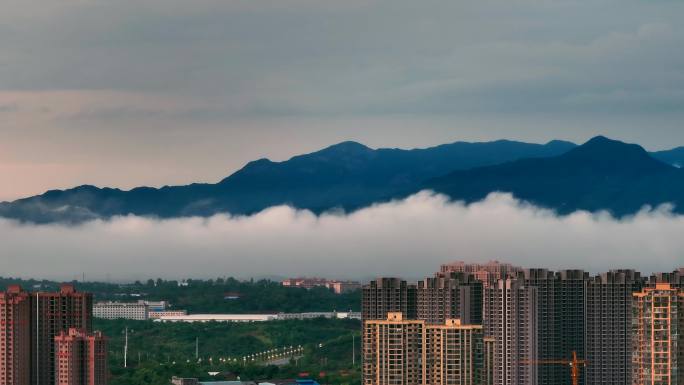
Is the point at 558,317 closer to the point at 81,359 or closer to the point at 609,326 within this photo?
the point at 609,326

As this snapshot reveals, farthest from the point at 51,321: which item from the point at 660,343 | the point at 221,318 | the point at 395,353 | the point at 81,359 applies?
the point at 221,318

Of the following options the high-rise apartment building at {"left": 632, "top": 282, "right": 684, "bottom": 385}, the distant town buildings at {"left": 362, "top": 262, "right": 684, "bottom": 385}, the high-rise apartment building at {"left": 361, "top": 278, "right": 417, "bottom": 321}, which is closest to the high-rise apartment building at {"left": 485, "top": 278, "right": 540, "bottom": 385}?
the distant town buildings at {"left": 362, "top": 262, "right": 684, "bottom": 385}

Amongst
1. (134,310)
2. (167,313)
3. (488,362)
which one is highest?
(134,310)

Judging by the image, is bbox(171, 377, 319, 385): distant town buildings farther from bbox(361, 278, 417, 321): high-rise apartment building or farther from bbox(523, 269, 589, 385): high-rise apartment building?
bbox(523, 269, 589, 385): high-rise apartment building

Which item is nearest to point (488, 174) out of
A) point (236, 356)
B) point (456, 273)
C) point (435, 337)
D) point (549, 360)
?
point (236, 356)

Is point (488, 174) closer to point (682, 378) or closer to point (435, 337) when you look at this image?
point (435, 337)
